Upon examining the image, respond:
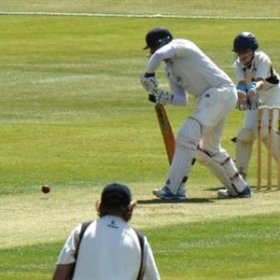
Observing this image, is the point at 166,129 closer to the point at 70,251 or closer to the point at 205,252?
the point at 205,252

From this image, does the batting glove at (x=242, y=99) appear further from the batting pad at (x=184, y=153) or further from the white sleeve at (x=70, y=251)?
the white sleeve at (x=70, y=251)

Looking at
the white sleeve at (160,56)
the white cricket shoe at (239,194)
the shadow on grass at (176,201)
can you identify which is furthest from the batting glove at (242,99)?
the white sleeve at (160,56)

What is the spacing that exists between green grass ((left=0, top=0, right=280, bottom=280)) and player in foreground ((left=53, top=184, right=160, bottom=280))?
11.8 feet

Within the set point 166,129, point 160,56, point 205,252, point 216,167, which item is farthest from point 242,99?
point 205,252

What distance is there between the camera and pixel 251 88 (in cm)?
1739

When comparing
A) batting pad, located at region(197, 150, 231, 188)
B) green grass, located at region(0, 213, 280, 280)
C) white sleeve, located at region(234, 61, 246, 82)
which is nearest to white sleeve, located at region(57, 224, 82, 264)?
green grass, located at region(0, 213, 280, 280)

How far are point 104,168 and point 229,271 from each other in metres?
7.23

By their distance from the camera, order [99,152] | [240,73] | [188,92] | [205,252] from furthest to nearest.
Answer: [99,152] → [240,73] → [188,92] → [205,252]

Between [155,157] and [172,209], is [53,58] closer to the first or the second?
[155,157]

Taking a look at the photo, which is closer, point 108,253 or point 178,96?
point 108,253

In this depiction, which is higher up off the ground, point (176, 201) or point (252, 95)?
point (252, 95)

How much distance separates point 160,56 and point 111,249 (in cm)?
749

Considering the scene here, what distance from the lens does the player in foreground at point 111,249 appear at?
8.49 m

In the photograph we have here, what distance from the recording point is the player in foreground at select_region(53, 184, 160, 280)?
8.49m
